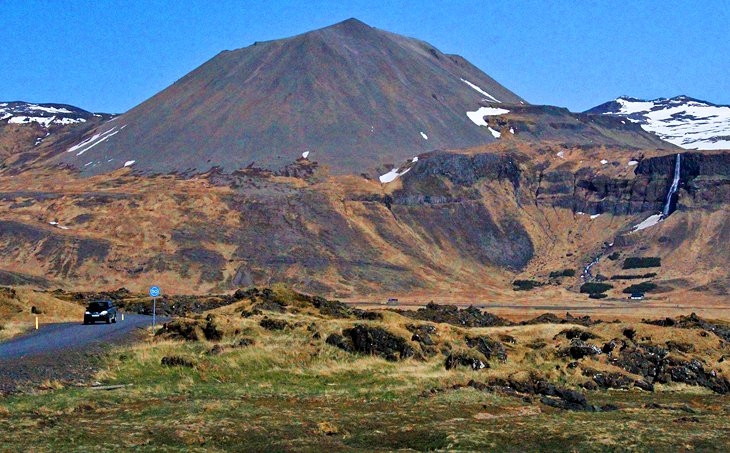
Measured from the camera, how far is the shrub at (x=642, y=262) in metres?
117

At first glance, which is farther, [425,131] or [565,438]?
[425,131]

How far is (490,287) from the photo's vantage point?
379ft

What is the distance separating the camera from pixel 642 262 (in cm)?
11800

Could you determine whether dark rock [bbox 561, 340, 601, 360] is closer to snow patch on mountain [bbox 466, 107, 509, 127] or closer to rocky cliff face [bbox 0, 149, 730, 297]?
rocky cliff face [bbox 0, 149, 730, 297]

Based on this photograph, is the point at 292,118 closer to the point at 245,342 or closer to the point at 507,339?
the point at 507,339

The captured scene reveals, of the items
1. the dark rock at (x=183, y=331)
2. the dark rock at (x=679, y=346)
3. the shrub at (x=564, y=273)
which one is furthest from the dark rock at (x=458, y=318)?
the shrub at (x=564, y=273)

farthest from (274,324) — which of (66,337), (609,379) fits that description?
(609,379)

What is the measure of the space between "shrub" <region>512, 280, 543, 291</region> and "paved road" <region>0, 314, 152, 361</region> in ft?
247

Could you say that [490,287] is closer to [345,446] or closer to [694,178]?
[694,178]

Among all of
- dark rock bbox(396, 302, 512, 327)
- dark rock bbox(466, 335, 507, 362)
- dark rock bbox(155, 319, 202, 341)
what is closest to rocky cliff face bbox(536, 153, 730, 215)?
dark rock bbox(396, 302, 512, 327)

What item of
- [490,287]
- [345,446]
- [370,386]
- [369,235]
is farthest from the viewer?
[369,235]

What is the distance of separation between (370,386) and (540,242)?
108 m

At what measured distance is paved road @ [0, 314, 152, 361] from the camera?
3133 centimetres

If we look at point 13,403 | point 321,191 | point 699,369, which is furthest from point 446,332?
point 321,191
